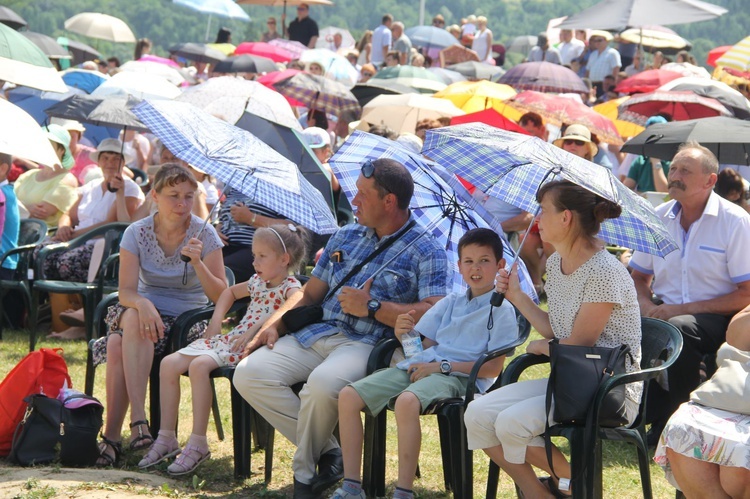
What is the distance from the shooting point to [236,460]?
5219 mm

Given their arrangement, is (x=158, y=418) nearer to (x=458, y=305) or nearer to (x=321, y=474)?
(x=321, y=474)

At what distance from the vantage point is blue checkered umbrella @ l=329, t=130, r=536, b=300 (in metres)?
5.43

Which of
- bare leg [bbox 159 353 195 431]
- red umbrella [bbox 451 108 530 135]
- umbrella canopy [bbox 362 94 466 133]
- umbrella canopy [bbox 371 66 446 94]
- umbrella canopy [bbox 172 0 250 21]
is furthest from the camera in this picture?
umbrella canopy [bbox 172 0 250 21]

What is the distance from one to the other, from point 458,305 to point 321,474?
39.5 inches

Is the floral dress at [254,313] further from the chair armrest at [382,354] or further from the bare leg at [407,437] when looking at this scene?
the bare leg at [407,437]

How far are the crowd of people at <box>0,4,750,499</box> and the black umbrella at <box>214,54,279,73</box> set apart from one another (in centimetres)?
1123

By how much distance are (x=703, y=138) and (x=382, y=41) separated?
45.0 ft

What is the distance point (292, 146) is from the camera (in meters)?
8.30

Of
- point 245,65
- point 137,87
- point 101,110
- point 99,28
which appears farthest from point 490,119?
point 99,28

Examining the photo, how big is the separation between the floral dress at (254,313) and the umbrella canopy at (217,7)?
15.8 meters

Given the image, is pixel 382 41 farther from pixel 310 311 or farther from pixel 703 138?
pixel 310 311

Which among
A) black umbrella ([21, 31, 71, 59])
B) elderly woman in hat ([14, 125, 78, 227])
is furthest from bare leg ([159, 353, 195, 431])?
black umbrella ([21, 31, 71, 59])

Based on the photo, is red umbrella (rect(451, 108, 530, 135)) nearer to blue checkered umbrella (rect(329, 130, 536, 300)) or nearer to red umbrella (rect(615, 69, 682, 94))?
red umbrella (rect(615, 69, 682, 94))

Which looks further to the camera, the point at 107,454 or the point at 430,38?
the point at 430,38
